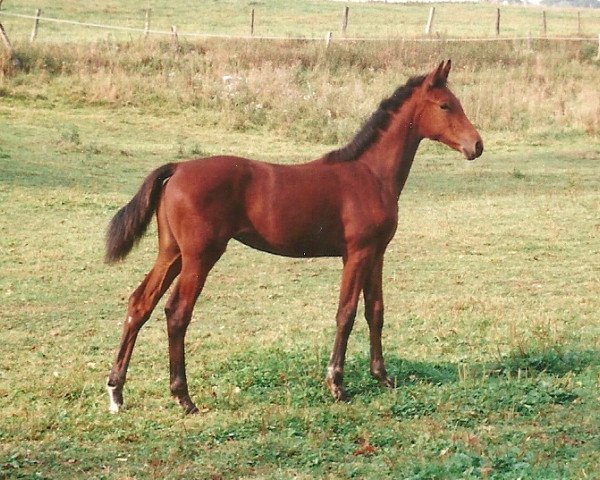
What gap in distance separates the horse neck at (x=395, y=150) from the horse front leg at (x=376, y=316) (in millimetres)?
566

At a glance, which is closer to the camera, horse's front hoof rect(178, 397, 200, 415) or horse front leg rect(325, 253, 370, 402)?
horse's front hoof rect(178, 397, 200, 415)

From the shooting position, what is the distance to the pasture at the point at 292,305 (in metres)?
5.73

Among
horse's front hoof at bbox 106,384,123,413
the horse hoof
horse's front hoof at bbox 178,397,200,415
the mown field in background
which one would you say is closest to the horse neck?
the horse hoof

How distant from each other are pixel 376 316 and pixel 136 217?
1795 mm

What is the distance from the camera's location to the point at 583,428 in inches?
235

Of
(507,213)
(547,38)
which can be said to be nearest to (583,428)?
(507,213)

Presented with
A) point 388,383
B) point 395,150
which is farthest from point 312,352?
point 395,150

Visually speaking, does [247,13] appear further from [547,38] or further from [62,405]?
[62,405]

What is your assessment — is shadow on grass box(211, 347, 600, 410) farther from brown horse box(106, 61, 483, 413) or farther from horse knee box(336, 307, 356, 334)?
horse knee box(336, 307, 356, 334)

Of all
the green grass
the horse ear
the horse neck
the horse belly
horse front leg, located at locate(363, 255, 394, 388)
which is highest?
the horse ear

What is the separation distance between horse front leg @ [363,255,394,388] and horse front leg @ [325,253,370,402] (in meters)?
0.25

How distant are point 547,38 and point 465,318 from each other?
82.8ft

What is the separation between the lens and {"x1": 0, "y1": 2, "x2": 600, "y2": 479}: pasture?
18.8 feet

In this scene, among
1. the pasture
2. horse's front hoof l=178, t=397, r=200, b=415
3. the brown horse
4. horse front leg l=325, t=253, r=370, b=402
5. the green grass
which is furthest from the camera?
horse front leg l=325, t=253, r=370, b=402
